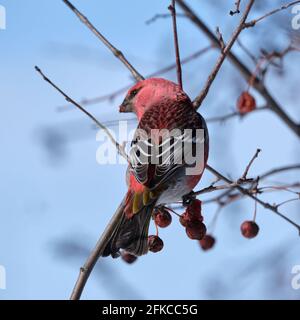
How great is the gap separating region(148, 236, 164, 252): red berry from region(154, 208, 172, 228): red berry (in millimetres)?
88

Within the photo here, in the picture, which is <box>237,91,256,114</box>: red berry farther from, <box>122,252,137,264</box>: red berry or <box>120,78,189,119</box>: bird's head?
<box>122,252,137,264</box>: red berry

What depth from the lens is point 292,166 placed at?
11.1 feet

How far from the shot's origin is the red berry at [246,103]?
3.54 m

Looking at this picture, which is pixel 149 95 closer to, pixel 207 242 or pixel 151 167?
pixel 151 167

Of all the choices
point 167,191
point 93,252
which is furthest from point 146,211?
point 93,252

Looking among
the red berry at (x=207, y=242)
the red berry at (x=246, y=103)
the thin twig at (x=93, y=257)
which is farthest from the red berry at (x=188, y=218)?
the red berry at (x=246, y=103)

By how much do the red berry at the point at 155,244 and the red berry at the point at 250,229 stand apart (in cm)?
47

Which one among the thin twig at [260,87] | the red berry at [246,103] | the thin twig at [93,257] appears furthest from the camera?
the thin twig at [260,87]

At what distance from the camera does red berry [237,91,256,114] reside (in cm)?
354

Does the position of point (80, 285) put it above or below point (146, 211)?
below

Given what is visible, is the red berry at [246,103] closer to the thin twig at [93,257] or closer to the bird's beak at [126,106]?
the bird's beak at [126,106]

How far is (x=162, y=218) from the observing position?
2.92 meters
